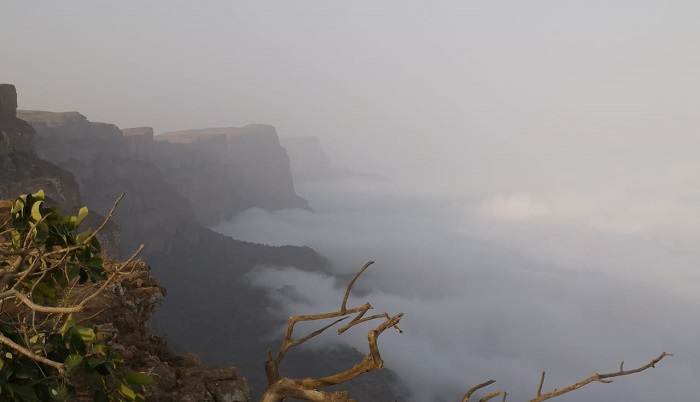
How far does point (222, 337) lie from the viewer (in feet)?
519

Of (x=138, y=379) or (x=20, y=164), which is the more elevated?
(x=138, y=379)

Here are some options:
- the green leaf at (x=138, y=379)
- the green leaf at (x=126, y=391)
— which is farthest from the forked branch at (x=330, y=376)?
the green leaf at (x=126, y=391)

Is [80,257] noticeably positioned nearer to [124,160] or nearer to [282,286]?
[282,286]

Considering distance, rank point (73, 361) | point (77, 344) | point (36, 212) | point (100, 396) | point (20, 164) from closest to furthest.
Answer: point (73, 361), point (77, 344), point (100, 396), point (36, 212), point (20, 164)

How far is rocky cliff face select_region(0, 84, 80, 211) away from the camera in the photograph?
262 feet

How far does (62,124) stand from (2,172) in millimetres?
97381

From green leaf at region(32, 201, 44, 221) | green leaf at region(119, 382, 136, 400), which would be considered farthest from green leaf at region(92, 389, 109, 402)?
green leaf at region(32, 201, 44, 221)

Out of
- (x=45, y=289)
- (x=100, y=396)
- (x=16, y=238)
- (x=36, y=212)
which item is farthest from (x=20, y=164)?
(x=100, y=396)

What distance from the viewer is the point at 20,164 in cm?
8425

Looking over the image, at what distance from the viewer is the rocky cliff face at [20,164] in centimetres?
7988

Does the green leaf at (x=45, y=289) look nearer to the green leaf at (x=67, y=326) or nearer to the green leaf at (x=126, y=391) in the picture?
the green leaf at (x=67, y=326)

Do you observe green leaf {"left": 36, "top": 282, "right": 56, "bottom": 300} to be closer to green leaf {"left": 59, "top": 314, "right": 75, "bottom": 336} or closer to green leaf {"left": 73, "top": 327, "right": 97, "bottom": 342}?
green leaf {"left": 59, "top": 314, "right": 75, "bottom": 336}

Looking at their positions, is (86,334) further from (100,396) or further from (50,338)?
(100,396)

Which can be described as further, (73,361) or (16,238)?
(16,238)
